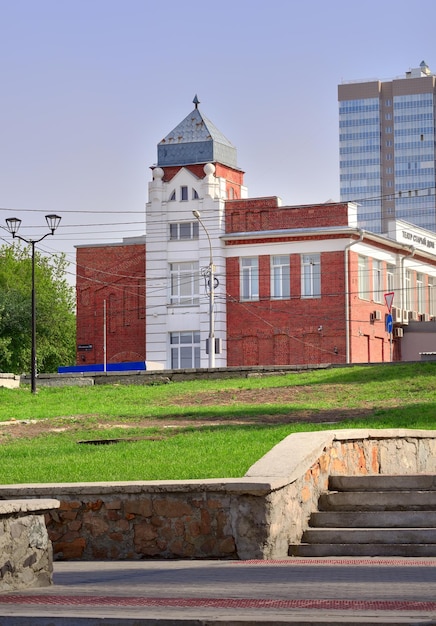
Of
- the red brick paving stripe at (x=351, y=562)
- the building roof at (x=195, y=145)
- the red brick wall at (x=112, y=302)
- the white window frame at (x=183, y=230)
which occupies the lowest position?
the red brick paving stripe at (x=351, y=562)

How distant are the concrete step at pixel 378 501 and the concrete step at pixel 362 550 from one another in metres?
1.12

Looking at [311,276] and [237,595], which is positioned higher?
[311,276]

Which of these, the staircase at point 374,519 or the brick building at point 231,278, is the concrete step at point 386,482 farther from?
the brick building at point 231,278

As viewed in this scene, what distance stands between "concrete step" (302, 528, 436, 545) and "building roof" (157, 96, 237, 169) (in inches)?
2172

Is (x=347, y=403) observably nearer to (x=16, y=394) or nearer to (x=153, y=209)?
(x=16, y=394)

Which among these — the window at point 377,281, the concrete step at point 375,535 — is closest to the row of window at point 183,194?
the window at point 377,281

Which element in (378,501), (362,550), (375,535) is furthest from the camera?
(378,501)

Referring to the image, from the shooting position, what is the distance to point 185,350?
65.6 metres

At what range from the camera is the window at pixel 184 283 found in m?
65.8

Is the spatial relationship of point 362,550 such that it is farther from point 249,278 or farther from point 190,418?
point 249,278

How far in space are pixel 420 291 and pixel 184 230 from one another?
48.8 ft

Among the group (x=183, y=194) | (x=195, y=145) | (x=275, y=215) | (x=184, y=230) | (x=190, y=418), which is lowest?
(x=190, y=418)

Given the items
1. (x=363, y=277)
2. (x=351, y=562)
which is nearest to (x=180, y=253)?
(x=363, y=277)

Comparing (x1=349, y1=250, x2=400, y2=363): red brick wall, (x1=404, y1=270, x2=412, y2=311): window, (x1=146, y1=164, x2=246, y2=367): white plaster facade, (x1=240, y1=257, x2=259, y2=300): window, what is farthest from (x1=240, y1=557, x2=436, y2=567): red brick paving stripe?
(x1=404, y1=270, x2=412, y2=311): window
